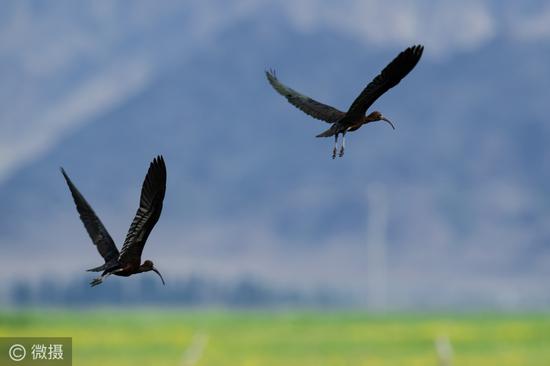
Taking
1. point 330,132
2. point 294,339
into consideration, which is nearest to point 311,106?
point 330,132

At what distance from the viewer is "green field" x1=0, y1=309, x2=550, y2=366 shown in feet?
211

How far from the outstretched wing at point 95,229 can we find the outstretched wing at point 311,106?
4.44ft

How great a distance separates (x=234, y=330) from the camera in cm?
9612

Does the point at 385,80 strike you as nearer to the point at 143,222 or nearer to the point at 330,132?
the point at 330,132

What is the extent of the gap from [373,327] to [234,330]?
10.4 m

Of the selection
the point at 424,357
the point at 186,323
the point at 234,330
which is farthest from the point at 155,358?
the point at 186,323

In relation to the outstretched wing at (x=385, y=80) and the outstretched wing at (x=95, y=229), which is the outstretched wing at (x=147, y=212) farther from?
the outstretched wing at (x=385, y=80)

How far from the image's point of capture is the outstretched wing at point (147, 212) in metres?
6.59

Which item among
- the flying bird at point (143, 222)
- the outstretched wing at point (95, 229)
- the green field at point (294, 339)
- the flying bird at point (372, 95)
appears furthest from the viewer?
the green field at point (294, 339)

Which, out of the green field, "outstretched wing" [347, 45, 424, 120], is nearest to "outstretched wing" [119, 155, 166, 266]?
"outstretched wing" [347, 45, 424, 120]

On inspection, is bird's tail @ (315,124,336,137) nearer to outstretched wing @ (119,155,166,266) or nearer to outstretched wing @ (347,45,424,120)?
outstretched wing @ (347,45,424,120)

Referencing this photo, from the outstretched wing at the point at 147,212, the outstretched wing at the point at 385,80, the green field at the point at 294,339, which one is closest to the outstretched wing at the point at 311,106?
the outstretched wing at the point at 385,80

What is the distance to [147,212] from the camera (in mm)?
6676

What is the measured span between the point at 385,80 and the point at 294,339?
78.2 m
